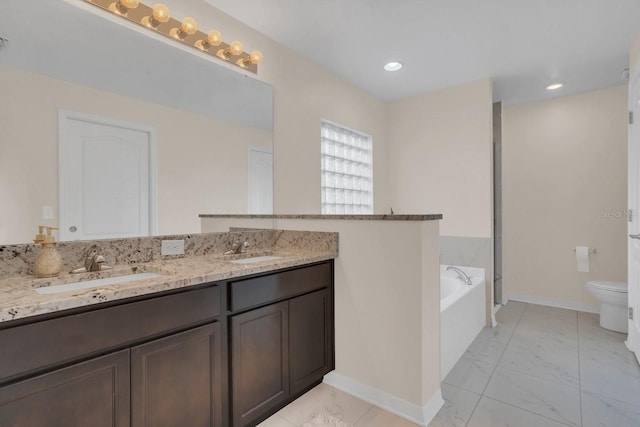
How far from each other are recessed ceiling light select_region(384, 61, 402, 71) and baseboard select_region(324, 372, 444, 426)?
257 cm

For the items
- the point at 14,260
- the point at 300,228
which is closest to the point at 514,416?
the point at 300,228

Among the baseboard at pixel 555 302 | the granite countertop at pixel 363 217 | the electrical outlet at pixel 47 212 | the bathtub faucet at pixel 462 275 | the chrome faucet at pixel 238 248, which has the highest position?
the electrical outlet at pixel 47 212

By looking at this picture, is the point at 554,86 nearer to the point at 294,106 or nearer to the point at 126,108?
the point at 294,106

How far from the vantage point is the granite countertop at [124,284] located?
930mm

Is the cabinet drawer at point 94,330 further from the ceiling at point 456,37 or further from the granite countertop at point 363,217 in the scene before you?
the ceiling at point 456,37

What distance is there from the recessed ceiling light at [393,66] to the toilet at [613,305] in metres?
2.82

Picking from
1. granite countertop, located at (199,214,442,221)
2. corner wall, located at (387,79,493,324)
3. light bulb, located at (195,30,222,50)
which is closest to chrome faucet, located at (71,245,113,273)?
granite countertop, located at (199,214,442,221)

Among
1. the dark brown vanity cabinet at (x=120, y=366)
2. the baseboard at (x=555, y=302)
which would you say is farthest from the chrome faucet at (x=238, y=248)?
the baseboard at (x=555, y=302)

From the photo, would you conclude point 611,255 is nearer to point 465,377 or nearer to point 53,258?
point 465,377

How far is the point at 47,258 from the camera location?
1.30m

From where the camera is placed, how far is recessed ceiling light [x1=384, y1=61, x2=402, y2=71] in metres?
2.82

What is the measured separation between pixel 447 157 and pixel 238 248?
2460 mm

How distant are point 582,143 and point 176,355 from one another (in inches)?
172

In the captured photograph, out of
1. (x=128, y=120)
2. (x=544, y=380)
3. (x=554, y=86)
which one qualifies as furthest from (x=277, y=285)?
(x=554, y=86)
